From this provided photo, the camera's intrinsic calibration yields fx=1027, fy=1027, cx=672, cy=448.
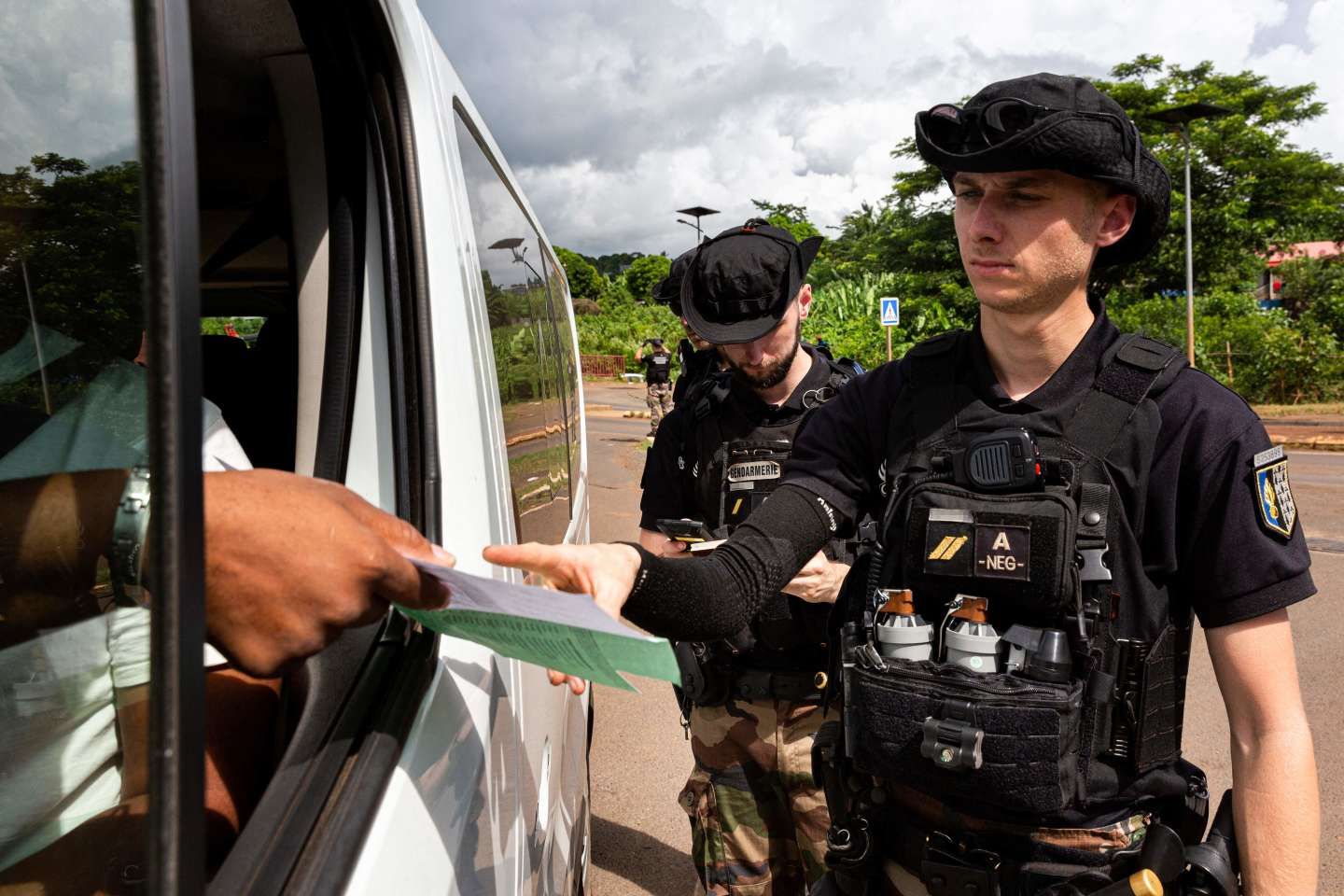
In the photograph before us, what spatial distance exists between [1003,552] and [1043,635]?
15 centimetres

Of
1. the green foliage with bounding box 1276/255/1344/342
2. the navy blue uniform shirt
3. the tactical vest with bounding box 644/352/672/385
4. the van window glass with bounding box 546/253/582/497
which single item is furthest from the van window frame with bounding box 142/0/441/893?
the green foliage with bounding box 1276/255/1344/342

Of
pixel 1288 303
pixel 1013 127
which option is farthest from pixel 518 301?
pixel 1288 303

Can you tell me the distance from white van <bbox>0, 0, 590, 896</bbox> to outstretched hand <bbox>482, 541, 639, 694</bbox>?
0.46 ft

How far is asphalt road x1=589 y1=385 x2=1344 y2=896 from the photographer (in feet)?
11.8

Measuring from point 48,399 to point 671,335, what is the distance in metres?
42.0

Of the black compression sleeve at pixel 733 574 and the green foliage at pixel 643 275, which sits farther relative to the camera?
the green foliage at pixel 643 275

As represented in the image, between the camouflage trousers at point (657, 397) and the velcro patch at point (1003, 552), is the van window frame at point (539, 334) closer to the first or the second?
the velcro patch at point (1003, 552)

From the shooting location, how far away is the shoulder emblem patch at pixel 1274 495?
1.54m

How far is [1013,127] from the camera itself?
1.66 metres

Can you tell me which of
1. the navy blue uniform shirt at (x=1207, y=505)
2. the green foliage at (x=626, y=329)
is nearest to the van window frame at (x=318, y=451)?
the navy blue uniform shirt at (x=1207, y=505)

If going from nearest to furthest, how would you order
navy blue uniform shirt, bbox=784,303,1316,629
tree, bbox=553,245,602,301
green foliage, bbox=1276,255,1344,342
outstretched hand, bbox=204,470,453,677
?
outstretched hand, bbox=204,470,453,677
navy blue uniform shirt, bbox=784,303,1316,629
green foliage, bbox=1276,255,1344,342
tree, bbox=553,245,602,301

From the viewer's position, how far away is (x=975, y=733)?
1594mm

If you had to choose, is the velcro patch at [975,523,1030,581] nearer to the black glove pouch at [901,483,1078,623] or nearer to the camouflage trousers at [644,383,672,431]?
the black glove pouch at [901,483,1078,623]

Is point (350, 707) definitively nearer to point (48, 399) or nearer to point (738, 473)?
point (48, 399)
